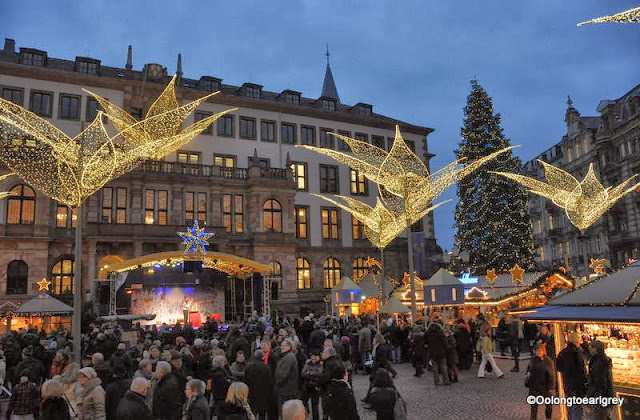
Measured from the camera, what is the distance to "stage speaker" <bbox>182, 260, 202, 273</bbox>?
28.0 metres

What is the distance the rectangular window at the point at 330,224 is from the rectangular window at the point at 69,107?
20.2 meters

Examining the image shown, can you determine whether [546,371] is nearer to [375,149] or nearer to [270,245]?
[375,149]

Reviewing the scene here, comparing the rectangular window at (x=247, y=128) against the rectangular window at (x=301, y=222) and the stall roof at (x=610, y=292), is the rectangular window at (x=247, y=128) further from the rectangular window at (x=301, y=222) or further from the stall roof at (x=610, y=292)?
the stall roof at (x=610, y=292)

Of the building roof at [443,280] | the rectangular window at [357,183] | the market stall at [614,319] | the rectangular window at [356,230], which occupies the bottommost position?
the market stall at [614,319]

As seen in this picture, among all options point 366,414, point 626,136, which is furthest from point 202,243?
point 626,136

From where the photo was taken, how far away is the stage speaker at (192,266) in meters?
28.0

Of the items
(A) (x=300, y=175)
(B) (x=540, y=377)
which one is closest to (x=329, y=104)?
(A) (x=300, y=175)

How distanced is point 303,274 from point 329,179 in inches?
353

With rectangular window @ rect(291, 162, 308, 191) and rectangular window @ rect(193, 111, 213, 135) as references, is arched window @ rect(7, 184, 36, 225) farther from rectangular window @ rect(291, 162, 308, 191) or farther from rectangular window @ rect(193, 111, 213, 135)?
rectangular window @ rect(291, 162, 308, 191)

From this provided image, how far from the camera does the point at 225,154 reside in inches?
1588

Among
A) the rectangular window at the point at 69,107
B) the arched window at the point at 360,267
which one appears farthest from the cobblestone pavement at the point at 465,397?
the rectangular window at the point at 69,107

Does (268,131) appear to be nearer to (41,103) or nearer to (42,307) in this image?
(41,103)

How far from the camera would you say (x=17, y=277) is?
30266 millimetres

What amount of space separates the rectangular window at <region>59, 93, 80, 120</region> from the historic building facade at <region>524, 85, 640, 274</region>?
35140 millimetres
